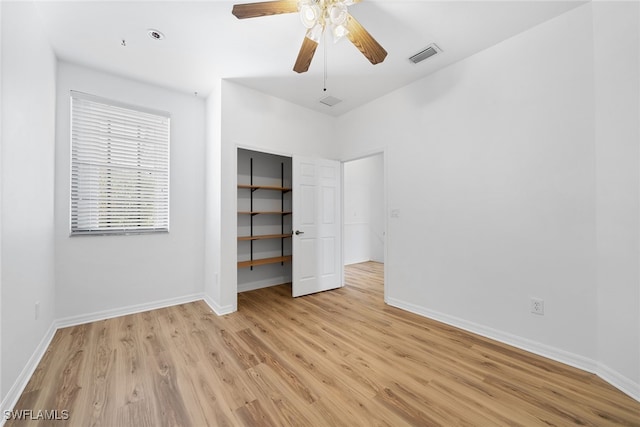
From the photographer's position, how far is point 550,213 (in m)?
2.13

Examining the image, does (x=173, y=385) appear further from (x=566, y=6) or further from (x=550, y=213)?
(x=566, y=6)

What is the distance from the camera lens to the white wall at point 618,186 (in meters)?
1.68

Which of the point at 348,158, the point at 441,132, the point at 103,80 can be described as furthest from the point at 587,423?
the point at 103,80

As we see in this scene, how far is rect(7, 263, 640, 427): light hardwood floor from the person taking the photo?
1.50 metres

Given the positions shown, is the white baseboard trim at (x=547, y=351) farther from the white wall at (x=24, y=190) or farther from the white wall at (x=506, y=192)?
the white wall at (x=24, y=190)

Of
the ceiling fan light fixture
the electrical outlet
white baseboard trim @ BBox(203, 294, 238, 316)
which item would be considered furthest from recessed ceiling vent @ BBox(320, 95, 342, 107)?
the electrical outlet

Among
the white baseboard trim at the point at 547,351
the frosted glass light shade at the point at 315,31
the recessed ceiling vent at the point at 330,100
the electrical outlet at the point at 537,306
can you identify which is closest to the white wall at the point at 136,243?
the recessed ceiling vent at the point at 330,100

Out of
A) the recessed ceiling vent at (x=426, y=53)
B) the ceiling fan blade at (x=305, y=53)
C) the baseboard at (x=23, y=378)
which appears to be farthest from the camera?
the recessed ceiling vent at (x=426, y=53)

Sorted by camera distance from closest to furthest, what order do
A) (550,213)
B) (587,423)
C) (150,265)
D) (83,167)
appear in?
(587,423) < (550,213) < (83,167) < (150,265)

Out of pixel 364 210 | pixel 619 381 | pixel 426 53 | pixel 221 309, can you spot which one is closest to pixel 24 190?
pixel 221 309

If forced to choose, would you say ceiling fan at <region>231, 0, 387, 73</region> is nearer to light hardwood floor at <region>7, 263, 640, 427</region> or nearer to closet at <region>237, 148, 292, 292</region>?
closet at <region>237, 148, 292, 292</region>

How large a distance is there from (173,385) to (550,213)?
10.8ft

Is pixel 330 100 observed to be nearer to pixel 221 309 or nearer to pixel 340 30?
pixel 340 30

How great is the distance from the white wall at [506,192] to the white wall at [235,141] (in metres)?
1.55
